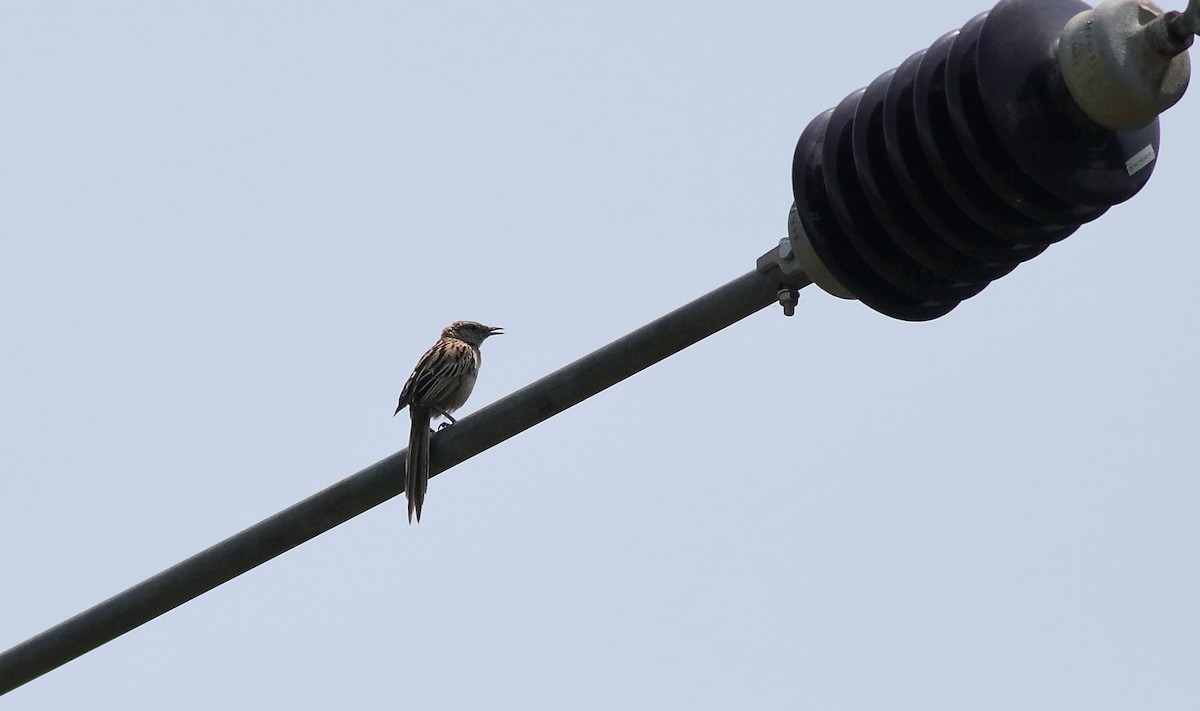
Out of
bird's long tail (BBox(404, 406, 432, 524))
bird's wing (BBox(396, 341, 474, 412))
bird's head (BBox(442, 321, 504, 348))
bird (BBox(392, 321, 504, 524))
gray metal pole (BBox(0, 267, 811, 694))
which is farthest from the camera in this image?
bird's head (BBox(442, 321, 504, 348))

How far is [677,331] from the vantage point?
6676 millimetres

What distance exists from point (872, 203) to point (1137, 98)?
0.98 meters

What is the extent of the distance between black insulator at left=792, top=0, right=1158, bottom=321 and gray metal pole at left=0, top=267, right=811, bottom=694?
0.49 m

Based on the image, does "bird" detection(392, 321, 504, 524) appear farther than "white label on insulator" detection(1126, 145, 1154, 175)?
Yes

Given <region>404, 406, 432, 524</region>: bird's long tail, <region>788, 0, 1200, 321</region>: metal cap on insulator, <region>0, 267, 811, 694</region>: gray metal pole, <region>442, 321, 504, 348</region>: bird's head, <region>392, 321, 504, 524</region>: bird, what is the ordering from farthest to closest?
<region>442, 321, 504, 348</region>: bird's head → <region>392, 321, 504, 524</region>: bird → <region>404, 406, 432, 524</region>: bird's long tail → <region>0, 267, 811, 694</region>: gray metal pole → <region>788, 0, 1200, 321</region>: metal cap on insulator

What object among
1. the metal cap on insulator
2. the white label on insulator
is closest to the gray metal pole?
the metal cap on insulator

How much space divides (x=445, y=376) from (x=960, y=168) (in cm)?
918

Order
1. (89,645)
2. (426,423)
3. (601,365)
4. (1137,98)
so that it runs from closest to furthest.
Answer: (1137,98)
(601,365)
(89,645)
(426,423)

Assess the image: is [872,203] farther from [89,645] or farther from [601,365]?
[89,645]

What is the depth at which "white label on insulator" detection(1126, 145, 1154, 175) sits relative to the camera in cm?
563

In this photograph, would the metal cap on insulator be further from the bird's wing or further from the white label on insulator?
the bird's wing

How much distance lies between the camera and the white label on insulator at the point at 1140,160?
18.5 feet

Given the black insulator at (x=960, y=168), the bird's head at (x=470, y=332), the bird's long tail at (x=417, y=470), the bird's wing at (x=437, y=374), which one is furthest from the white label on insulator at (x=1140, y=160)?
the bird's head at (x=470, y=332)

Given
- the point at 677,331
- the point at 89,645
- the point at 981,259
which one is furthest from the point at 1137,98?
the point at 89,645
